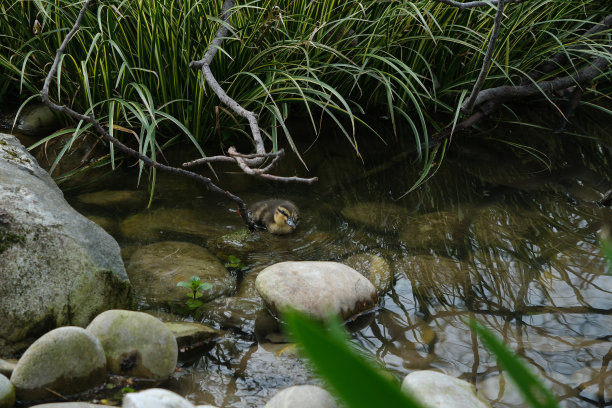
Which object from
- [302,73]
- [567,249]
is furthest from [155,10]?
[567,249]

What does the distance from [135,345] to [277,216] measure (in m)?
1.45

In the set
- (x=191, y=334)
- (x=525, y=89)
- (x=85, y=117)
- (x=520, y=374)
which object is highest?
(x=520, y=374)

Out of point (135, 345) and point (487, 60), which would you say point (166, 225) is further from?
point (487, 60)

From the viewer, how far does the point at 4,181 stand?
2945mm

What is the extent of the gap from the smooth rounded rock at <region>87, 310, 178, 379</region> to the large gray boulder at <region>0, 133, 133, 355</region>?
0.83 ft

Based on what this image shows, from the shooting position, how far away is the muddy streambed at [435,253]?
2652 mm

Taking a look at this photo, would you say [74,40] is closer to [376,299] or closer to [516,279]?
[376,299]

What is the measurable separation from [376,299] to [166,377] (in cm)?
109

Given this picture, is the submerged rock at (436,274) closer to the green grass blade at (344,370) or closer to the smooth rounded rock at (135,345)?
the smooth rounded rock at (135,345)

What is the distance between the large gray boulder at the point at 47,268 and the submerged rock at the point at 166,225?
65 centimetres

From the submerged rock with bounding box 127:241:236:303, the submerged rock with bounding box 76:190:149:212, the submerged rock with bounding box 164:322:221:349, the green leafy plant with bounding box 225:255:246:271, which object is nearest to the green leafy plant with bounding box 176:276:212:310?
the submerged rock with bounding box 127:241:236:303

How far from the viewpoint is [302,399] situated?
220 cm

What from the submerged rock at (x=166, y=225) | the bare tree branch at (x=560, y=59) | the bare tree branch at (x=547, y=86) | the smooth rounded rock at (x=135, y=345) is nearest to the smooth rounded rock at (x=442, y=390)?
the smooth rounded rock at (x=135, y=345)

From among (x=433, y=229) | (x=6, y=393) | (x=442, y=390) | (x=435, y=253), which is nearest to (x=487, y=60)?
(x=433, y=229)
